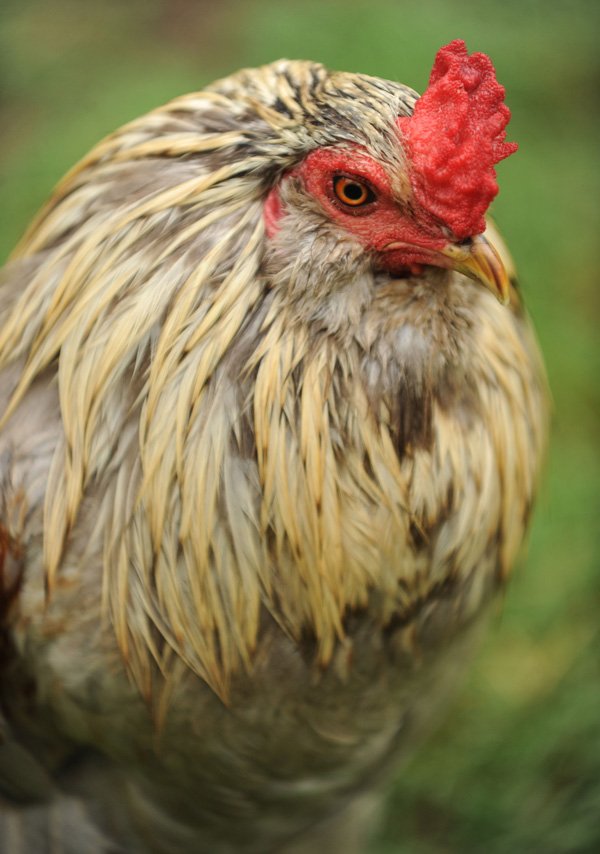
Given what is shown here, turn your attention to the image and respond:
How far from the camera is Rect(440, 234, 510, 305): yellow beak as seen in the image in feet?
5.39

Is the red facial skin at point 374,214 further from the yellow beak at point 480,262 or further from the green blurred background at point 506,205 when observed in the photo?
the green blurred background at point 506,205

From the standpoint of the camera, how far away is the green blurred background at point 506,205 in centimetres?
340

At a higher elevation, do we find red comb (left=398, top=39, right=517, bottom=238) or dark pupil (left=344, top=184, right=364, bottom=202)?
red comb (left=398, top=39, right=517, bottom=238)

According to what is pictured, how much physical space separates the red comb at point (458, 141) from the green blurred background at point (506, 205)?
198cm

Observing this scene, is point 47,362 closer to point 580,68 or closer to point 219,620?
point 219,620

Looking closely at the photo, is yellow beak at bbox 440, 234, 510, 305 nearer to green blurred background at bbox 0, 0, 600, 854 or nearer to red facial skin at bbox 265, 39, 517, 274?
red facial skin at bbox 265, 39, 517, 274

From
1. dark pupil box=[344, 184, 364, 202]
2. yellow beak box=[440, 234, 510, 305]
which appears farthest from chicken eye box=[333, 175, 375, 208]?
yellow beak box=[440, 234, 510, 305]

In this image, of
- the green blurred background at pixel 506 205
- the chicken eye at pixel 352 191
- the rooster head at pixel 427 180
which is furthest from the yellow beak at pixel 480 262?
the green blurred background at pixel 506 205

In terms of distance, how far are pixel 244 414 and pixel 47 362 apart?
1.26 feet

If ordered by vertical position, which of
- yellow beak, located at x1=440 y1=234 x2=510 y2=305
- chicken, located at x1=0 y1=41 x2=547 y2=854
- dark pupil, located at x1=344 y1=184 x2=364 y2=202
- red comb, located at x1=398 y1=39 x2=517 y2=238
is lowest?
chicken, located at x1=0 y1=41 x2=547 y2=854

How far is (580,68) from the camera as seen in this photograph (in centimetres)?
543

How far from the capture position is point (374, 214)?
1656 millimetres

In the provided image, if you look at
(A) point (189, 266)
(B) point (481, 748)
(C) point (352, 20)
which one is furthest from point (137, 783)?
(C) point (352, 20)

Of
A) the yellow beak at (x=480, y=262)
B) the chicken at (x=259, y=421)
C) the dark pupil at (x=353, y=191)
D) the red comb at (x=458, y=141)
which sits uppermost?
the red comb at (x=458, y=141)
